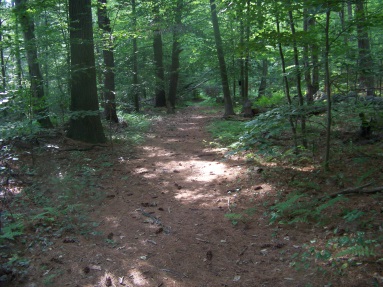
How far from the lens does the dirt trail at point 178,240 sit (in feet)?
11.9

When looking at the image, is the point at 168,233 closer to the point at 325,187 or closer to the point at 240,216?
the point at 240,216

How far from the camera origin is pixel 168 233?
4.84 meters

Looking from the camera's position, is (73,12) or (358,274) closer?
(358,274)

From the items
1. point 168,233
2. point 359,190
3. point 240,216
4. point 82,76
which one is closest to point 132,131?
point 82,76

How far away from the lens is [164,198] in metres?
6.35

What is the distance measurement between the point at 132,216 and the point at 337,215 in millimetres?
3275

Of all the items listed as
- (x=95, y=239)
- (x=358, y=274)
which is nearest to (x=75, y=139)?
(x=95, y=239)

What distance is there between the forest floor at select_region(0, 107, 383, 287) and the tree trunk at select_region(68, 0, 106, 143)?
148 cm

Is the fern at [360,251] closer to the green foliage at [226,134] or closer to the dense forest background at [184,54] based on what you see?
the dense forest background at [184,54]

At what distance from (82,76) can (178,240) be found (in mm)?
6868

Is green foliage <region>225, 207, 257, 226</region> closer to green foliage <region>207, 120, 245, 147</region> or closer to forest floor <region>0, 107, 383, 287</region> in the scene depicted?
Answer: forest floor <region>0, 107, 383, 287</region>

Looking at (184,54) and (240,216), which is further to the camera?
(184,54)

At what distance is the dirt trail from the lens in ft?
11.9

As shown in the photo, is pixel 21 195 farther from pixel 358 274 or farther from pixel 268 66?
pixel 268 66
